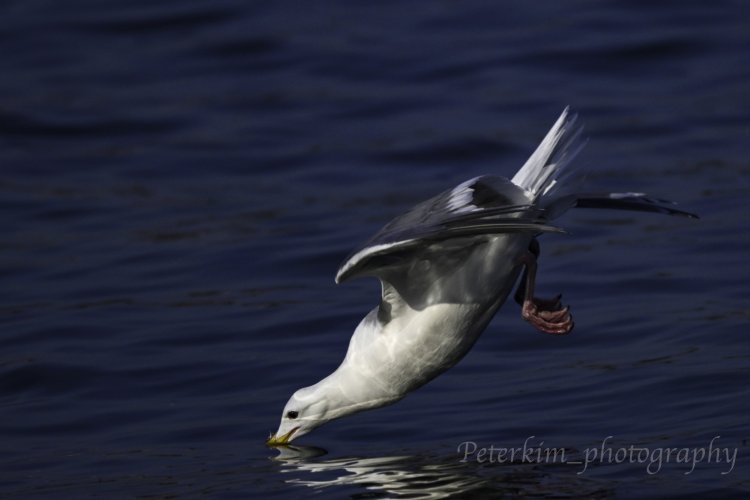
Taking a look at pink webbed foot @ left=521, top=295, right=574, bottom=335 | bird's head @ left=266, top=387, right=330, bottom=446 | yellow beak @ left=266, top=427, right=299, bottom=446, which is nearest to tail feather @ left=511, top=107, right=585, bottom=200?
pink webbed foot @ left=521, top=295, right=574, bottom=335

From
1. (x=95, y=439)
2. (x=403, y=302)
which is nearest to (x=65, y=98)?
(x=95, y=439)

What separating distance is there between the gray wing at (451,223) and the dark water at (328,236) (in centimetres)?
94

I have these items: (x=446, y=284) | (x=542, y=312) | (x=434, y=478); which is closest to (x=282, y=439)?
(x=434, y=478)

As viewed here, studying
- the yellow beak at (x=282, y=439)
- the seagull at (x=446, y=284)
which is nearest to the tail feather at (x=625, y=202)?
the seagull at (x=446, y=284)

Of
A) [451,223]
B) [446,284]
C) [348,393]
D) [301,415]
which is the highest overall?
[451,223]

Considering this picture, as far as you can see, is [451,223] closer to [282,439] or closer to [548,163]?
[548,163]

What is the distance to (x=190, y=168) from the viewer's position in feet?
44.8

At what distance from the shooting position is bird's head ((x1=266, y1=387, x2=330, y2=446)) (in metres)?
6.58

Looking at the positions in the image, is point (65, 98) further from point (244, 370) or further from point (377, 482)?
point (377, 482)

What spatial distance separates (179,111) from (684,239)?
695 centimetres

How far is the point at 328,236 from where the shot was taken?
11.0m

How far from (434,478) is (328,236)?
5247 mm

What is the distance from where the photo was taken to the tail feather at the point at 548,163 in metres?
6.12

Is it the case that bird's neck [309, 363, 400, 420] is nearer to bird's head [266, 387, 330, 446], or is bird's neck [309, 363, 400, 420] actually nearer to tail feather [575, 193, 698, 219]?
bird's head [266, 387, 330, 446]
